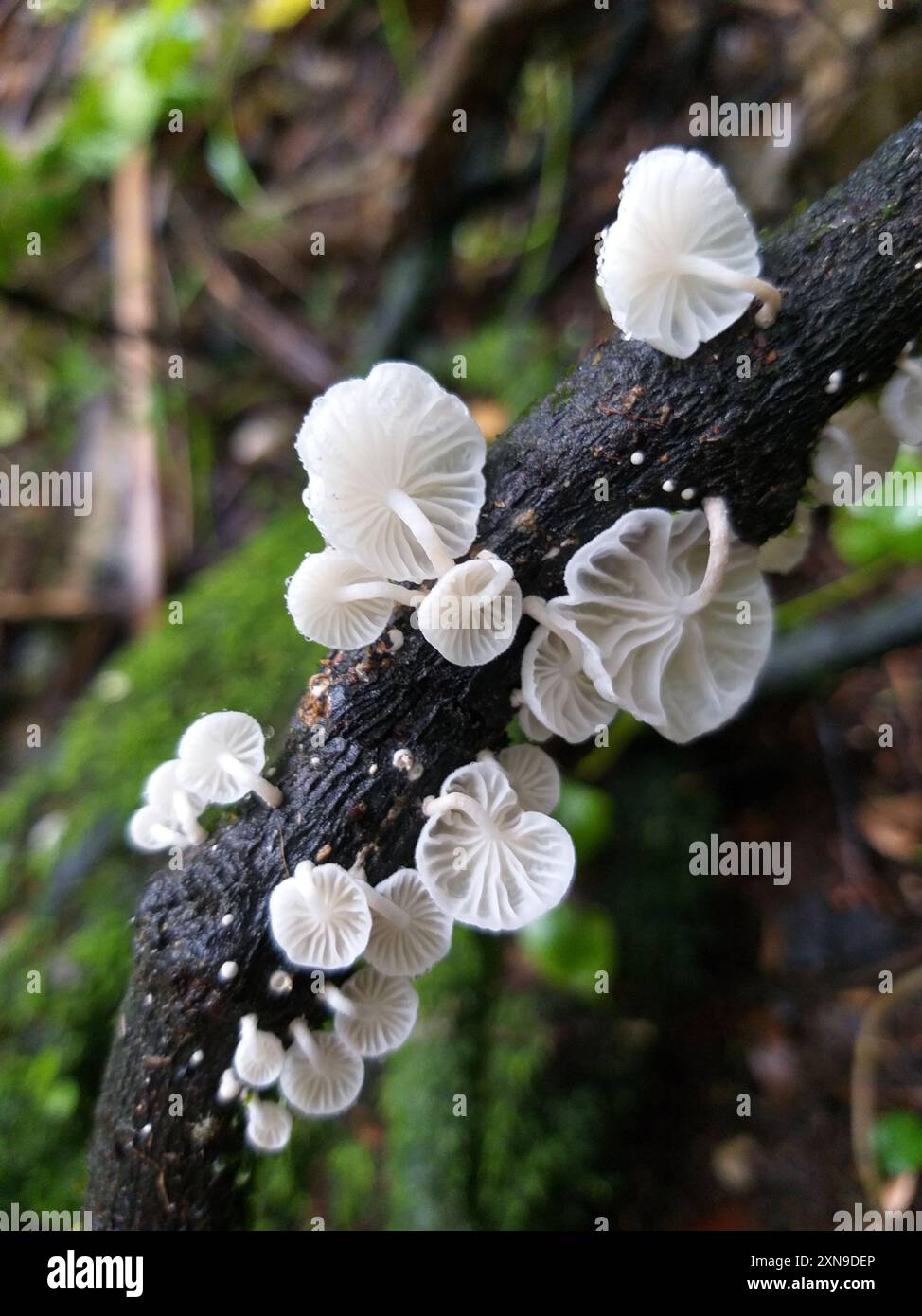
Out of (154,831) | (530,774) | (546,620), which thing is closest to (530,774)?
(530,774)

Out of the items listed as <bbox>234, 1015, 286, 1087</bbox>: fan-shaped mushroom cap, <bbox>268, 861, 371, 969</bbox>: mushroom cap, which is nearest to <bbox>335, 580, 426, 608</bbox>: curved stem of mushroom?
<bbox>268, 861, 371, 969</bbox>: mushroom cap

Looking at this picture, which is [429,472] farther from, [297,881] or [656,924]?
[656,924]

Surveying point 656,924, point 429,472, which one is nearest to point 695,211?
point 429,472

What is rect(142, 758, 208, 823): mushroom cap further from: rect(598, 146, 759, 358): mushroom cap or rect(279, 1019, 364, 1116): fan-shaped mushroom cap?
rect(598, 146, 759, 358): mushroom cap

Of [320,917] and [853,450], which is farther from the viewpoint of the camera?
[853,450]

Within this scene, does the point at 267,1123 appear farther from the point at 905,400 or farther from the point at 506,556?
the point at 905,400

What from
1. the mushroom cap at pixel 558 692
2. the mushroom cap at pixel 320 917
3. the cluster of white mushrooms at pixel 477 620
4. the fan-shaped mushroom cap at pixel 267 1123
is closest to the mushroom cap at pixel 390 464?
the cluster of white mushrooms at pixel 477 620

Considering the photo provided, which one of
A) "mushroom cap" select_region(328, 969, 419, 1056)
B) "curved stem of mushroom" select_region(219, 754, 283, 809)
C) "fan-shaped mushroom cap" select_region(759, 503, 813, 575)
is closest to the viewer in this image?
"curved stem of mushroom" select_region(219, 754, 283, 809)
